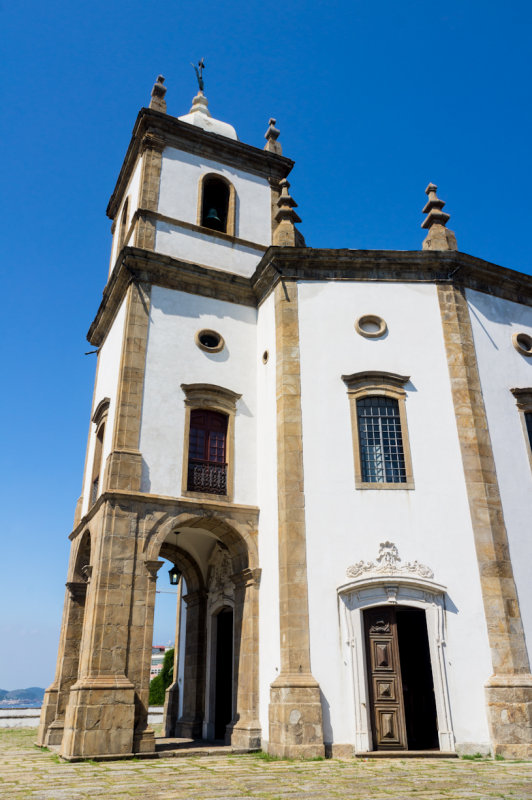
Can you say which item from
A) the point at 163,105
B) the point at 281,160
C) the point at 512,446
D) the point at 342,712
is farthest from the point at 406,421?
the point at 163,105

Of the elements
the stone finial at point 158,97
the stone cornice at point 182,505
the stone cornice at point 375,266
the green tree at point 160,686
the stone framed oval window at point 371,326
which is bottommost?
the green tree at point 160,686

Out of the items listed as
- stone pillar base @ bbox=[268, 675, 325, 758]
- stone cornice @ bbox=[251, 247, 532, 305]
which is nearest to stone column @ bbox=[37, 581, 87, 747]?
stone pillar base @ bbox=[268, 675, 325, 758]

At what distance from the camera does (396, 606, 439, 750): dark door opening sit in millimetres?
12219

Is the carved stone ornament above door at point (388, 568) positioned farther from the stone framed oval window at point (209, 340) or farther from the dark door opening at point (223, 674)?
the stone framed oval window at point (209, 340)

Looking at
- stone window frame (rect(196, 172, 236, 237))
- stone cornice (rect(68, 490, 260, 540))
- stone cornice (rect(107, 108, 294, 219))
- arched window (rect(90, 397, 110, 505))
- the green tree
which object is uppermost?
stone cornice (rect(107, 108, 294, 219))

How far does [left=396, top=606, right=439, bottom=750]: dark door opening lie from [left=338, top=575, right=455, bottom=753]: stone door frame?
499 millimetres

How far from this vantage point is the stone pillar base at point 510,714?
10.5 m

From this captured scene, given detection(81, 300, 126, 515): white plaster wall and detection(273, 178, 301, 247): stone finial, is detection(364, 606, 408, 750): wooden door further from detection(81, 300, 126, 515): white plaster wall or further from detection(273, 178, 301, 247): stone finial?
detection(273, 178, 301, 247): stone finial

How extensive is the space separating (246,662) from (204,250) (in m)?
9.42

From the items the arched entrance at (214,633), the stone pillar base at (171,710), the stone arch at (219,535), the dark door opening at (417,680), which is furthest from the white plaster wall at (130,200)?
the stone pillar base at (171,710)

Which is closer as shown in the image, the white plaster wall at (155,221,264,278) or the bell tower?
the bell tower

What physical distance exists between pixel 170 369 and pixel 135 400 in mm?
1149

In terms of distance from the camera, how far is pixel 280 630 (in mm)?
11422

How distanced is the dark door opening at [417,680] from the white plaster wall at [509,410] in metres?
2.14
